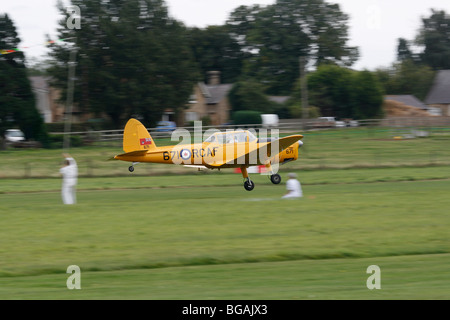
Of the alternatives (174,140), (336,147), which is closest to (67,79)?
(174,140)

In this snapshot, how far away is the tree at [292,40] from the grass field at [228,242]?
6232 centimetres

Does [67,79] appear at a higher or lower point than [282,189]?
higher

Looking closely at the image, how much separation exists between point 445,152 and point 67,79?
3380cm

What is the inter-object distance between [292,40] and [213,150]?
65375 millimetres

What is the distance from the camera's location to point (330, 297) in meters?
8.77

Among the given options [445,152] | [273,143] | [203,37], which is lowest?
[445,152]

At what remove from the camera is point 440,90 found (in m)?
89.2

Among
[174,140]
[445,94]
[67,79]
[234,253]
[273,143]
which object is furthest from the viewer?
[445,94]

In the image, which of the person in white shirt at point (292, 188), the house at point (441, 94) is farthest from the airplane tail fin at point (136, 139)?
the house at point (441, 94)

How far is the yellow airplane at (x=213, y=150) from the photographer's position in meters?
24.1
